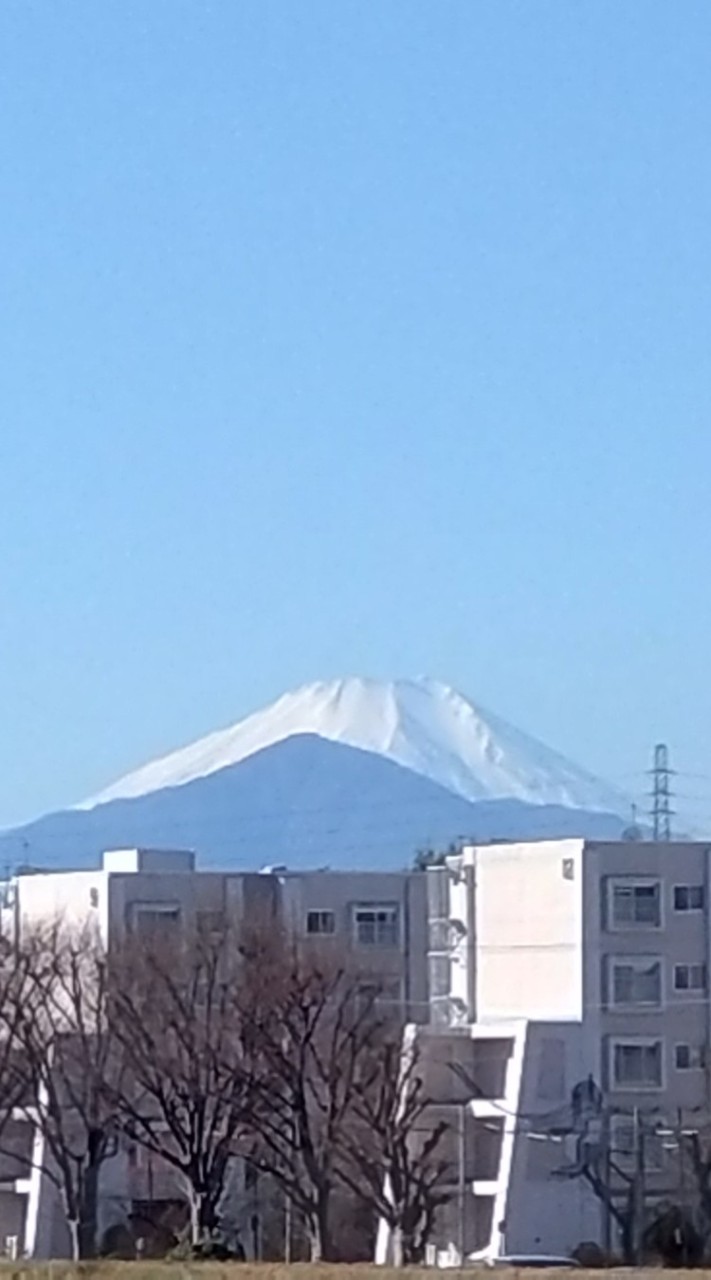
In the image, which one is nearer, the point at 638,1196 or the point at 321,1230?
the point at 321,1230

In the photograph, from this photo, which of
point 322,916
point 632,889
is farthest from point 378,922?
point 632,889

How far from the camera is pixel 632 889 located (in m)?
70.8

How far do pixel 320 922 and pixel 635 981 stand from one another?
8.27 meters

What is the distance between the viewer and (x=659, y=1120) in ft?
223

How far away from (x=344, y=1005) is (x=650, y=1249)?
739cm

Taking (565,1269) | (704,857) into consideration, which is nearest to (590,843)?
(704,857)

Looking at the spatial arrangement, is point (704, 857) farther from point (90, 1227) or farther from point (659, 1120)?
point (90, 1227)

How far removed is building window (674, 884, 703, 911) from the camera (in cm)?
7075

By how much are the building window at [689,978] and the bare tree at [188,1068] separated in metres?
11.4

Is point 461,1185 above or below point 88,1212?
above

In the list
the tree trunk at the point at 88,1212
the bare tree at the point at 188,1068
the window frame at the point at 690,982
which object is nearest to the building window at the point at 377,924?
the window frame at the point at 690,982

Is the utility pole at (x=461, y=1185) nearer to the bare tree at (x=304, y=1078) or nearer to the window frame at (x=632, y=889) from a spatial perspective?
the bare tree at (x=304, y=1078)

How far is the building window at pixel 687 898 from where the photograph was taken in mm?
70750

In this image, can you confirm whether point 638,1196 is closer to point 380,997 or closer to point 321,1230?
point 321,1230
